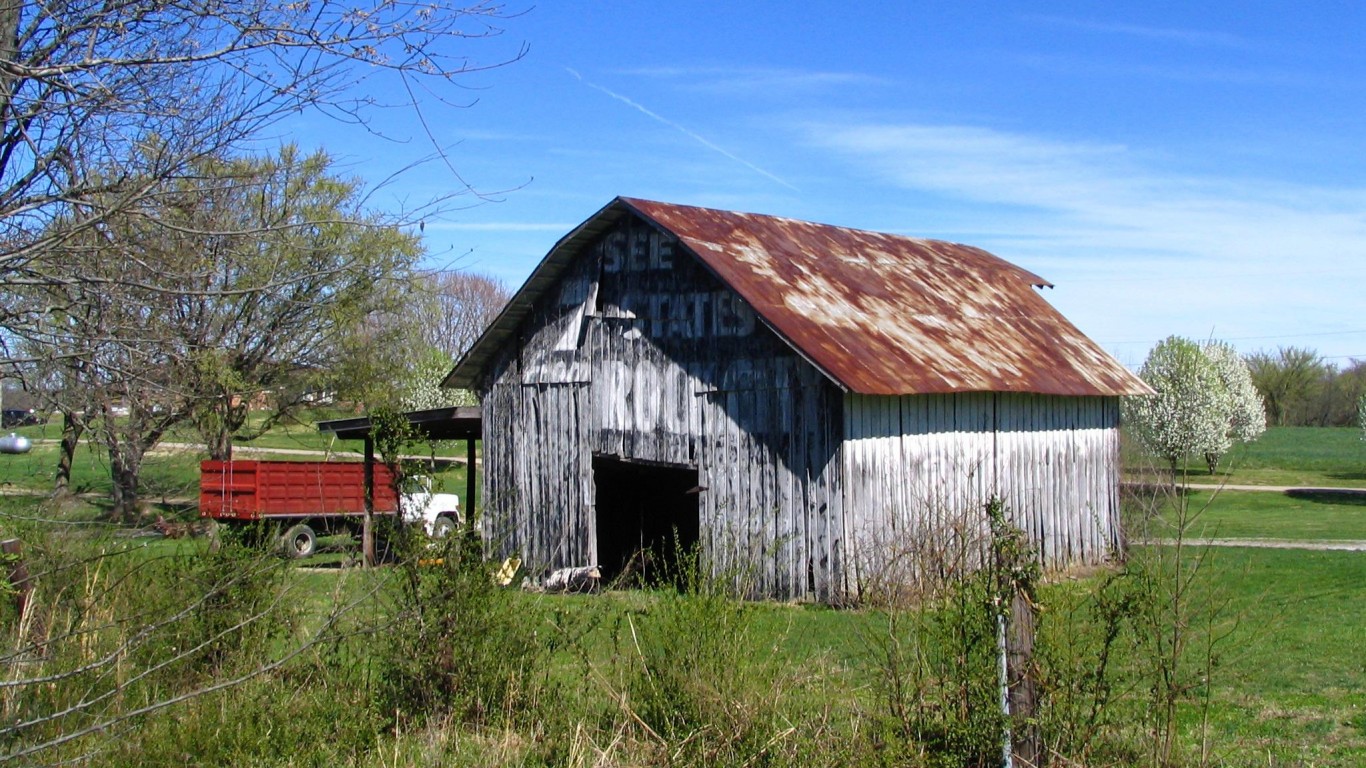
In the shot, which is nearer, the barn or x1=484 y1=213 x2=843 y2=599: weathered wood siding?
the barn

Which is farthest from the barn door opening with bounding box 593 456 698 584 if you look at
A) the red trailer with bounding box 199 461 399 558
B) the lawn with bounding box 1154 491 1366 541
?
the lawn with bounding box 1154 491 1366 541

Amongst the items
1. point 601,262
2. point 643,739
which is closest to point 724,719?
point 643,739

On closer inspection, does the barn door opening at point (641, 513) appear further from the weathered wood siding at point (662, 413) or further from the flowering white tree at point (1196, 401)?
the flowering white tree at point (1196, 401)

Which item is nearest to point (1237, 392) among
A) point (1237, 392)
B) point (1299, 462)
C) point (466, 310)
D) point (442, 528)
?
point (1237, 392)

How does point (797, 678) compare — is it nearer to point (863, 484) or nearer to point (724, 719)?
point (724, 719)

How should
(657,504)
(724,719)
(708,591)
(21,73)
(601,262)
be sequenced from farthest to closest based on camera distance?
(657,504) → (601,262) → (708,591) → (724,719) → (21,73)

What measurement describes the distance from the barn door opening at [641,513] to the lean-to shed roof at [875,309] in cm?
300

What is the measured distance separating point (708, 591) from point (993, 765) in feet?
6.45

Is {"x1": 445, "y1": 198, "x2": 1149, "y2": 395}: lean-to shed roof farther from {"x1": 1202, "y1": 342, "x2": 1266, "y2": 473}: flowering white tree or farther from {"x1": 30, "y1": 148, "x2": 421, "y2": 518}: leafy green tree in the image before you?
{"x1": 1202, "y1": 342, "x2": 1266, "y2": 473}: flowering white tree

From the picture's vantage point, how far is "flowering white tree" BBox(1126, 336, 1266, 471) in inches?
1996

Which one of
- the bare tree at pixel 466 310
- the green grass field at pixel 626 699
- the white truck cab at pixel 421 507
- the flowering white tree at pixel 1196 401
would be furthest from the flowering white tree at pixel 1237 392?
the white truck cab at pixel 421 507

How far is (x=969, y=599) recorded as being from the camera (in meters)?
6.46

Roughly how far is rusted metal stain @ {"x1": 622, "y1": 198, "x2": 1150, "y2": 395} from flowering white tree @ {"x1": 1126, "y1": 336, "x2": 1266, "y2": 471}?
30.2 m

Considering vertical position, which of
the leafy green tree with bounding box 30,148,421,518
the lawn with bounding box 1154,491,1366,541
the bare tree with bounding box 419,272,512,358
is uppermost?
the bare tree with bounding box 419,272,512,358
